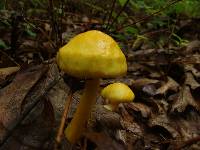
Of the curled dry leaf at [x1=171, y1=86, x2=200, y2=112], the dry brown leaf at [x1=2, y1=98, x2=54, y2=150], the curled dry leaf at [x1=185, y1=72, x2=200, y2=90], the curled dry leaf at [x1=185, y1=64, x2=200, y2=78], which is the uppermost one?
the dry brown leaf at [x1=2, y1=98, x2=54, y2=150]

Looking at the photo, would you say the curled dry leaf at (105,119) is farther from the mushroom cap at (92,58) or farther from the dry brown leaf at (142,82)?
the dry brown leaf at (142,82)

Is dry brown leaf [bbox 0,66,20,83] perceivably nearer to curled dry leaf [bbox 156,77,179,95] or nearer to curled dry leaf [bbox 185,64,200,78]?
curled dry leaf [bbox 156,77,179,95]

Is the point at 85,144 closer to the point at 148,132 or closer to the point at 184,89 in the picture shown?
the point at 148,132

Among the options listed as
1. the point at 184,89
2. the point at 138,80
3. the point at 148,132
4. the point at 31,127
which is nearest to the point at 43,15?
Result: the point at 138,80

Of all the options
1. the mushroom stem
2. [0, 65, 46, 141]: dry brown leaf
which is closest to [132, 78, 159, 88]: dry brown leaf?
[0, 65, 46, 141]: dry brown leaf

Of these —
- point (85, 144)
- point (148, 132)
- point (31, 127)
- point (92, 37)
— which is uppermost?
point (92, 37)

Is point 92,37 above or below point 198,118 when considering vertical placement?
above

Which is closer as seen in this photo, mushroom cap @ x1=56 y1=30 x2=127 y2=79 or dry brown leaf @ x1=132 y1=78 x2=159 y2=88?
mushroom cap @ x1=56 y1=30 x2=127 y2=79
